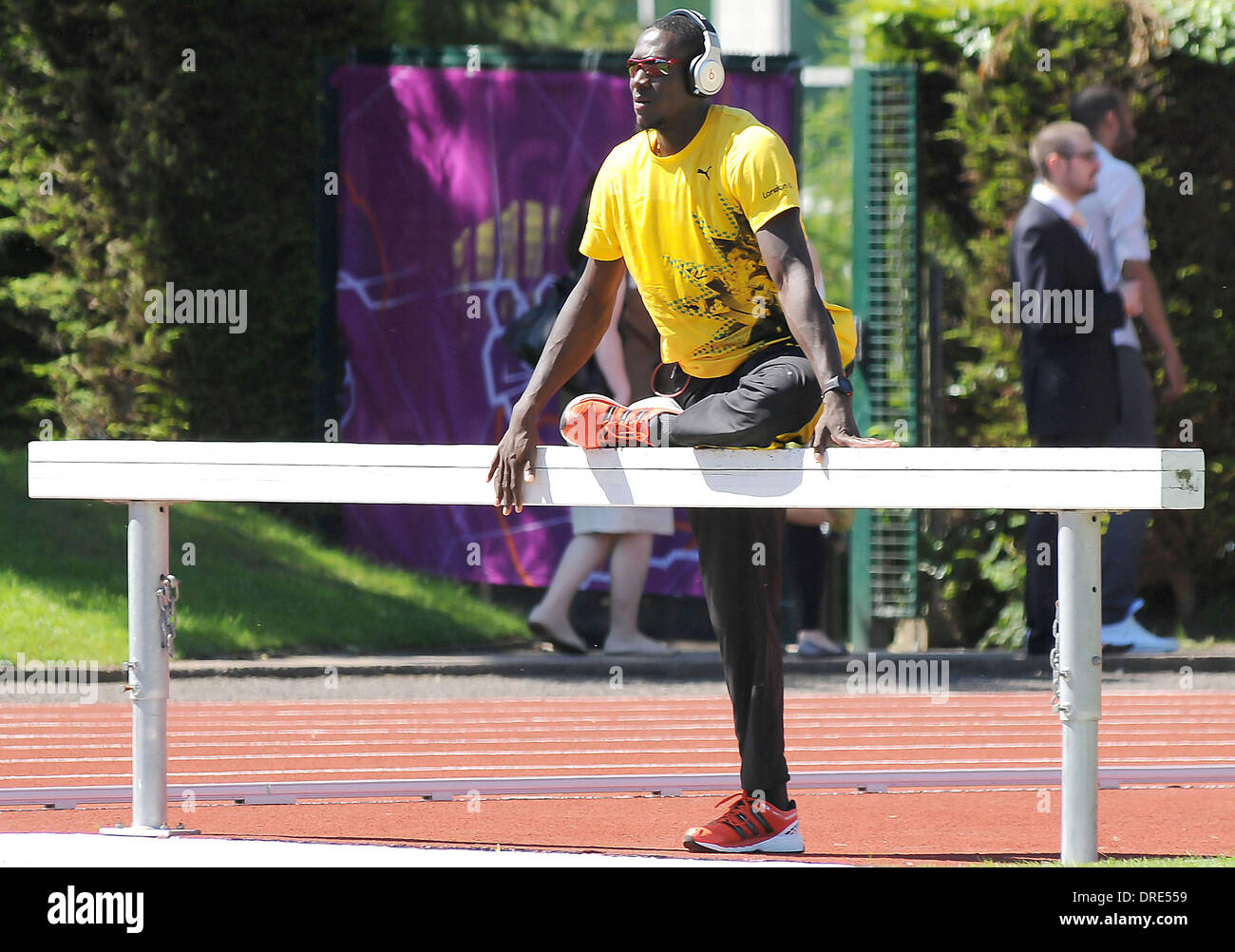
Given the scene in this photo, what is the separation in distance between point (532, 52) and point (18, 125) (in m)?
3.29

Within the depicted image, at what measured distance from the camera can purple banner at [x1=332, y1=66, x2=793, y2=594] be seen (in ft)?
35.6

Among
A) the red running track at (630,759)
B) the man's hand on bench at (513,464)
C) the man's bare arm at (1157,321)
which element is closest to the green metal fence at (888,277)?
the man's bare arm at (1157,321)

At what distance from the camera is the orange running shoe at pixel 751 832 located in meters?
4.95

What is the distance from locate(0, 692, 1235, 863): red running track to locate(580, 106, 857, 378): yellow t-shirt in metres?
1.37

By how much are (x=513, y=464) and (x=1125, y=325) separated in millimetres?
5969

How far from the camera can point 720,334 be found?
4.93m

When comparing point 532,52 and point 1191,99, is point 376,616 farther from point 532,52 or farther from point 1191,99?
point 1191,99

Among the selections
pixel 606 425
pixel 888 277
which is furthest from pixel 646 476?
pixel 888 277

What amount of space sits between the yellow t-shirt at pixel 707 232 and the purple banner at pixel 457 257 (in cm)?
581

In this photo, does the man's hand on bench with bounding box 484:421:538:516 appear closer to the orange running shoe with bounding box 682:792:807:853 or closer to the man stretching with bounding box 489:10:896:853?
the man stretching with bounding box 489:10:896:853

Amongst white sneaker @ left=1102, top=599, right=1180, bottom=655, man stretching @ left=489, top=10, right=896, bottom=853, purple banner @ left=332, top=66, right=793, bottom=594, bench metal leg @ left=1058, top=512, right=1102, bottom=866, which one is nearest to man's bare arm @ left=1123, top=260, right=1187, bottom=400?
white sneaker @ left=1102, top=599, right=1180, bottom=655

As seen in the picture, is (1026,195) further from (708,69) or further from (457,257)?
(708,69)

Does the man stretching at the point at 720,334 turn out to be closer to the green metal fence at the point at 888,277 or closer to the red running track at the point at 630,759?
the red running track at the point at 630,759
